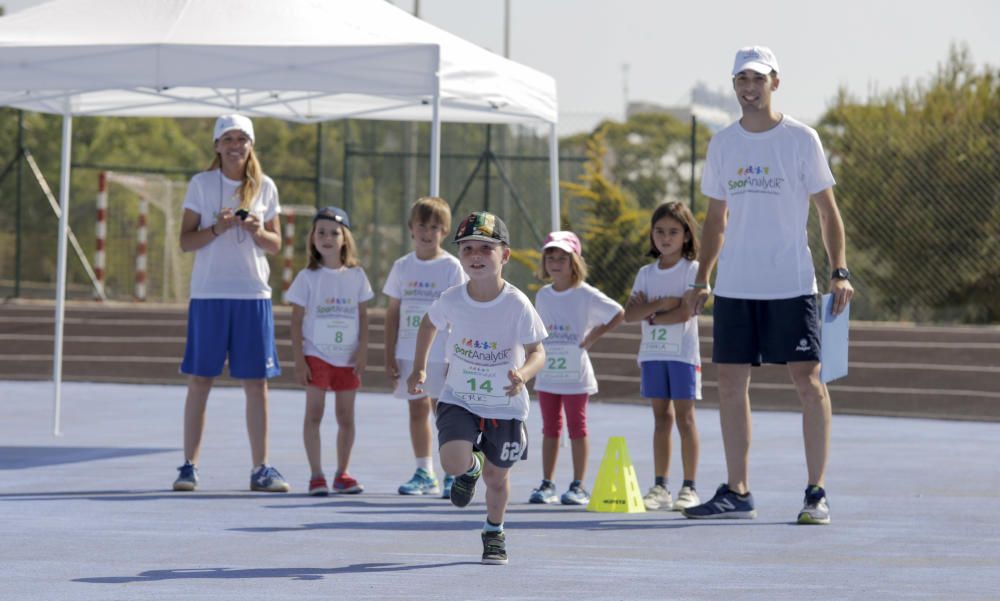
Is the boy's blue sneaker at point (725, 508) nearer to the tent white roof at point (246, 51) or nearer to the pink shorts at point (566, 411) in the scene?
the pink shorts at point (566, 411)

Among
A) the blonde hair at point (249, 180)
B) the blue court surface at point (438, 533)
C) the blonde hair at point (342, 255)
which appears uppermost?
the blonde hair at point (249, 180)

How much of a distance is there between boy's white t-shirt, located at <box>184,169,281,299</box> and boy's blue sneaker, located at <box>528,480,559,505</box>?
1859mm

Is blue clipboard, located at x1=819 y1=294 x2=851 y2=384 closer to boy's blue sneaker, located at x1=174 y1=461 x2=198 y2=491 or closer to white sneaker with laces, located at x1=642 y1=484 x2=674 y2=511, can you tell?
white sneaker with laces, located at x1=642 y1=484 x2=674 y2=511

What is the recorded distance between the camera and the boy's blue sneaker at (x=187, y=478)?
8.46 metres

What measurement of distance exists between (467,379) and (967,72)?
67.5 ft

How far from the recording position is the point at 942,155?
64.2 ft

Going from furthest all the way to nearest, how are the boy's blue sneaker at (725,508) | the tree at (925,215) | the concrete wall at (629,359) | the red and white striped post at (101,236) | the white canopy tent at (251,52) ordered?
the red and white striped post at (101,236) < the tree at (925,215) < the concrete wall at (629,359) < the white canopy tent at (251,52) < the boy's blue sneaker at (725,508)

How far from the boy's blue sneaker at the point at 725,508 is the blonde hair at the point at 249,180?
9.56 feet

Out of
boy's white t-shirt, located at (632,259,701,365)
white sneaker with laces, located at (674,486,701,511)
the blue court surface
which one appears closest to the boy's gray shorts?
the blue court surface

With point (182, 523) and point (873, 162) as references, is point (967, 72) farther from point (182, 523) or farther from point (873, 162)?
point (182, 523)

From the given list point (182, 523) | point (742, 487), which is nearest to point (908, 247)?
point (742, 487)

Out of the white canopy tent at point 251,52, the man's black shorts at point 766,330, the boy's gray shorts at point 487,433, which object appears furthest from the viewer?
the white canopy tent at point 251,52

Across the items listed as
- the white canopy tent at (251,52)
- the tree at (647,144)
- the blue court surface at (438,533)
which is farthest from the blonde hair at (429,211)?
the tree at (647,144)

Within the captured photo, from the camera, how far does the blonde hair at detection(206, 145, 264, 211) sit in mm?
8633
